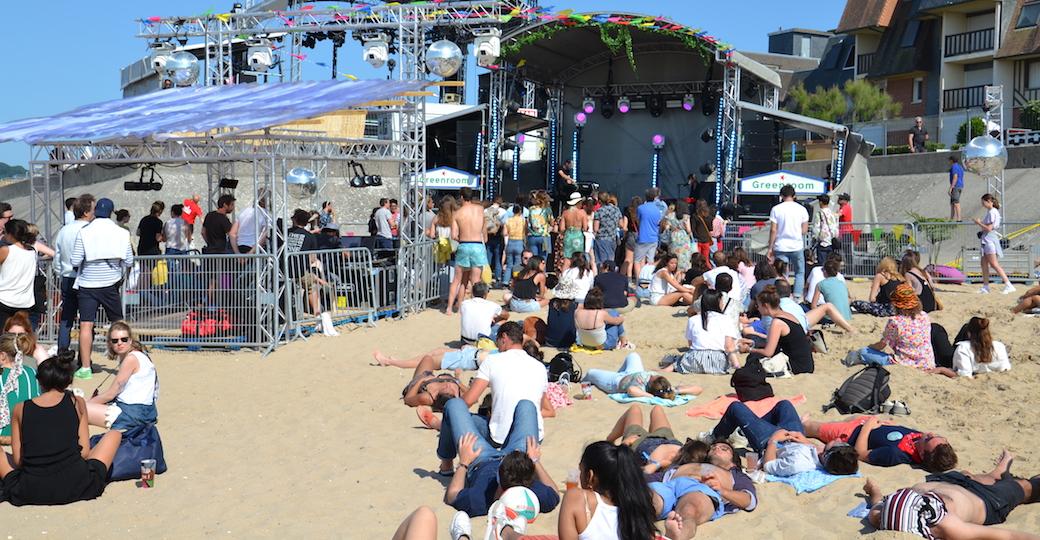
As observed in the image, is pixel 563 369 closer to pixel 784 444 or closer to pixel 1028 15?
pixel 784 444

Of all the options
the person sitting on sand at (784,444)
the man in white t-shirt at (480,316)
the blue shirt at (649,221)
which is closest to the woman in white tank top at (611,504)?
the person sitting on sand at (784,444)

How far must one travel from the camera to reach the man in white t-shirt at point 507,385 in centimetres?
723

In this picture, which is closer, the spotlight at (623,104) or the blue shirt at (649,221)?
the blue shirt at (649,221)

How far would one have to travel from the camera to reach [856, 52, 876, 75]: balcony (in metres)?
41.6

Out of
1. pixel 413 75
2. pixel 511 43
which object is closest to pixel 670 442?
pixel 413 75

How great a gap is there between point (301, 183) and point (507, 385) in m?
13.2

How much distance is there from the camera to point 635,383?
9477mm

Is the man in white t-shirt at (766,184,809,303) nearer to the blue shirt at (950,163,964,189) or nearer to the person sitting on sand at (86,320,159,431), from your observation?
the blue shirt at (950,163,964,189)

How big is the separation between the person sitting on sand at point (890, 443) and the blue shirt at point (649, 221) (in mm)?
8001

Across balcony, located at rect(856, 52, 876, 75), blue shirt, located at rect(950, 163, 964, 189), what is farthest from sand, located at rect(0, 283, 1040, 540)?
balcony, located at rect(856, 52, 876, 75)

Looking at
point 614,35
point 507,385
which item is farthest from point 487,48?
point 507,385

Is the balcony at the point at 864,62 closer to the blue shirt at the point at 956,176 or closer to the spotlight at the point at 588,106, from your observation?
the spotlight at the point at 588,106

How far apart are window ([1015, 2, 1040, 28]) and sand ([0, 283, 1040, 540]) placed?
2581 centimetres

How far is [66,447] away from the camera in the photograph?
662 cm
